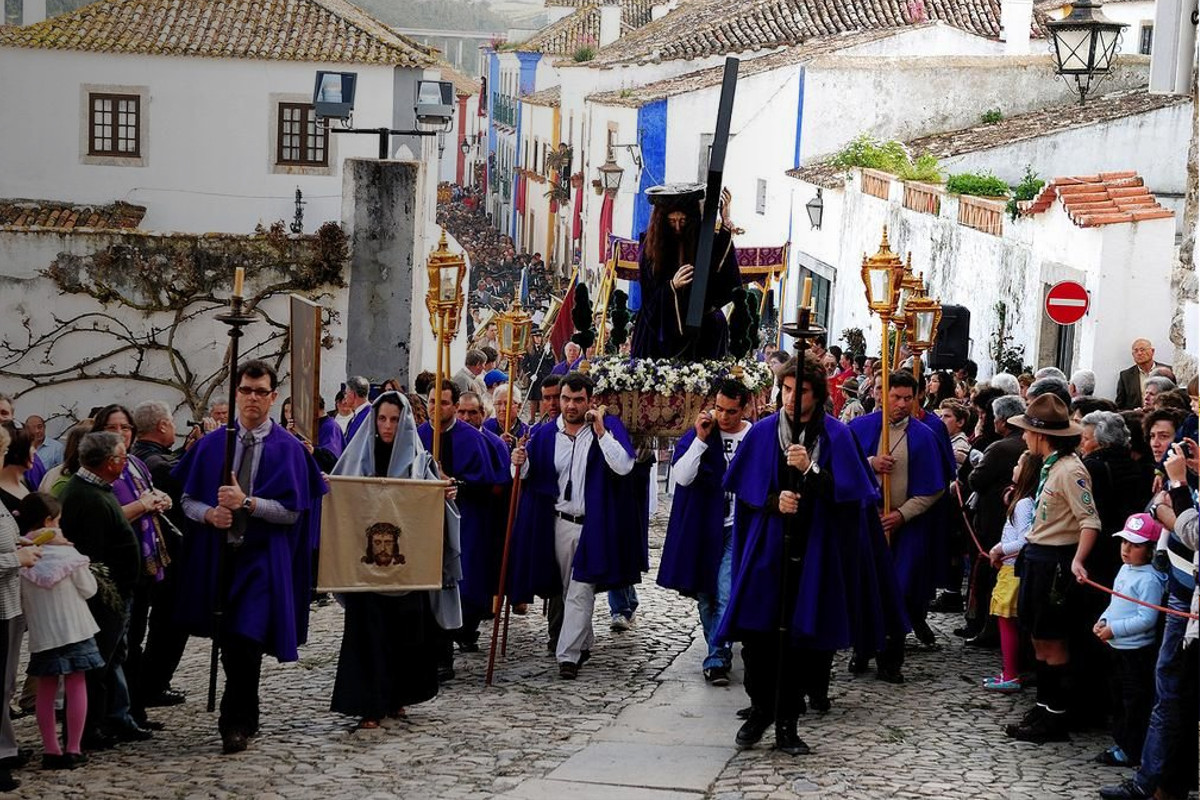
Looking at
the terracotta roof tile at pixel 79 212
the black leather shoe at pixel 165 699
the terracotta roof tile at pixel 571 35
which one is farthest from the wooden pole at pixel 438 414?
the terracotta roof tile at pixel 571 35

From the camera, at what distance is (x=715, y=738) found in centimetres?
984

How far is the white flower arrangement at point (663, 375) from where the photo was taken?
1202 centimetres

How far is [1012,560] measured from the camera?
10.5m

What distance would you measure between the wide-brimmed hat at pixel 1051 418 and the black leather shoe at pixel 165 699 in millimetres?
4674

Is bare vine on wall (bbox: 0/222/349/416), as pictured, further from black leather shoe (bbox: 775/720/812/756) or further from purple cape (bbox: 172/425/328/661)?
black leather shoe (bbox: 775/720/812/756)

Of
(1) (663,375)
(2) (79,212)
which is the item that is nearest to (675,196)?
(1) (663,375)

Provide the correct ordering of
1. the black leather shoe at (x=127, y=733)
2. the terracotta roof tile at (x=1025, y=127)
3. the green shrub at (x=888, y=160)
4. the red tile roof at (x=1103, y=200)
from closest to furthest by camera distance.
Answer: the black leather shoe at (x=127, y=733) → the red tile roof at (x=1103, y=200) → the terracotta roof tile at (x=1025, y=127) → the green shrub at (x=888, y=160)

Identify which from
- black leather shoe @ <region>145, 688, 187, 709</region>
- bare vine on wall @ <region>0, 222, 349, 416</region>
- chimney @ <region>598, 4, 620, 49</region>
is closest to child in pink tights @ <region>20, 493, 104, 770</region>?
black leather shoe @ <region>145, 688, 187, 709</region>

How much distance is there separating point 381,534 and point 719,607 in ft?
7.84

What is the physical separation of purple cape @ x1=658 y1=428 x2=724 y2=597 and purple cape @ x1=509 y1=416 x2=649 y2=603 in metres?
0.30

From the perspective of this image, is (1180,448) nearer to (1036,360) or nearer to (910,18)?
(1036,360)

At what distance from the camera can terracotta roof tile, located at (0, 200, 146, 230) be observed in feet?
96.7

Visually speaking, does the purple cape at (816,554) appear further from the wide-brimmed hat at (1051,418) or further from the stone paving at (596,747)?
the wide-brimmed hat at (1051,418)

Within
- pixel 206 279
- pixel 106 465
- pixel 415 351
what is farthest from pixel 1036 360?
pixel 106 465
